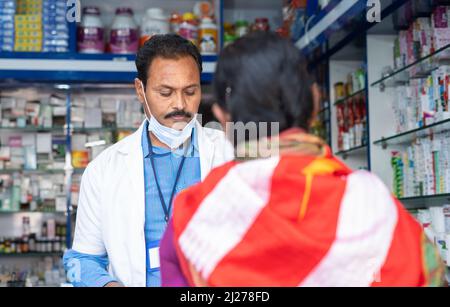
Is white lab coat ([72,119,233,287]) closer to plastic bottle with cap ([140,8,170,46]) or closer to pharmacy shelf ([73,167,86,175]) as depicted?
plastic bottle with cap ([140,8,170,46])

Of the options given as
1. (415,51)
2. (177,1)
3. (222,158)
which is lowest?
(222,158)

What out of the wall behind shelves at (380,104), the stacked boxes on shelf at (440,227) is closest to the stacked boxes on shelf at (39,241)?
the wall behind shelves at (380,104)

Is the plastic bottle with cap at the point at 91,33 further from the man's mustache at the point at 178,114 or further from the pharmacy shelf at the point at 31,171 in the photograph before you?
the man's mustache at the point at 178,114

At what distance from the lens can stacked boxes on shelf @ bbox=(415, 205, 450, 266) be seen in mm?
3488

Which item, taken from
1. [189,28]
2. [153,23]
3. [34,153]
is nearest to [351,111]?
[189,28]

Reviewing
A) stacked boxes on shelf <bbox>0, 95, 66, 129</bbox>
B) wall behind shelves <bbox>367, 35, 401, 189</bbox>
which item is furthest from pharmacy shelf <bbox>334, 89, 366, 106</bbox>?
stacked boxes on shelf <bbox>0, 95, 66, 129</bbox>

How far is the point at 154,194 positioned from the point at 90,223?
0.21 m

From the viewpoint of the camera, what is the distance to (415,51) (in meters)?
3.95

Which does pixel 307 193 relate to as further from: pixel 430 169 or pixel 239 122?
pixel 430 169

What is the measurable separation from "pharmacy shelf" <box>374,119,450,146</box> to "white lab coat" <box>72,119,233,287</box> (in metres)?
1.95

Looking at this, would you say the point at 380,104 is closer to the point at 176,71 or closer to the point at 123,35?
the point at 123,35

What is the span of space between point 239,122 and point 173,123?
3.43ft

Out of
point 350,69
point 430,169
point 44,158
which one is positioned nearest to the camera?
point 430,169
